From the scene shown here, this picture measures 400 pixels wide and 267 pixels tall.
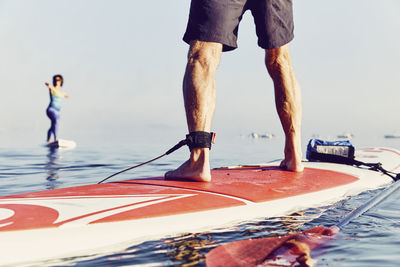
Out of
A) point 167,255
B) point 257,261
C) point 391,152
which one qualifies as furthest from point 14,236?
point 391,152

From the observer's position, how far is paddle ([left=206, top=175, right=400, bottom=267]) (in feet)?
5.13

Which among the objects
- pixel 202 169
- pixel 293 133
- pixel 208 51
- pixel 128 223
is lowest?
pixel 128 223

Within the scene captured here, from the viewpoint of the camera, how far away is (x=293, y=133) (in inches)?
123

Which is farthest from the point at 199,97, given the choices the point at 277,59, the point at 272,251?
the point at 272,251

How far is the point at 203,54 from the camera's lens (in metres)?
2.59

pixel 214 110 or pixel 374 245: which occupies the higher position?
pixel 214 110

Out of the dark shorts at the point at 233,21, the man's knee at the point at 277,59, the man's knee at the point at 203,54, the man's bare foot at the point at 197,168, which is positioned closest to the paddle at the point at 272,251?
the man's bare foot at the point at 197,168

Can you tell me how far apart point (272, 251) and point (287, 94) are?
170 cm

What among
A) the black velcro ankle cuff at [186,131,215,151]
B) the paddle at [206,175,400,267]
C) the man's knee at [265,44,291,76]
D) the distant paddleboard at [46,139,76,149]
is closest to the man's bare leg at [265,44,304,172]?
the man's knee at [265,44,291,76]

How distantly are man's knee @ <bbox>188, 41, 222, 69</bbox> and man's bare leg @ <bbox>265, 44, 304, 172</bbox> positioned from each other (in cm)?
66

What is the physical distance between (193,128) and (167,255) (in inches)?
41.8

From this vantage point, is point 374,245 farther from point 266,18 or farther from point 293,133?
point 266,18

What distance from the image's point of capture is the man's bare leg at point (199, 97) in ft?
8.30

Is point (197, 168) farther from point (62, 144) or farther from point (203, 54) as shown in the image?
point (62, 144)
